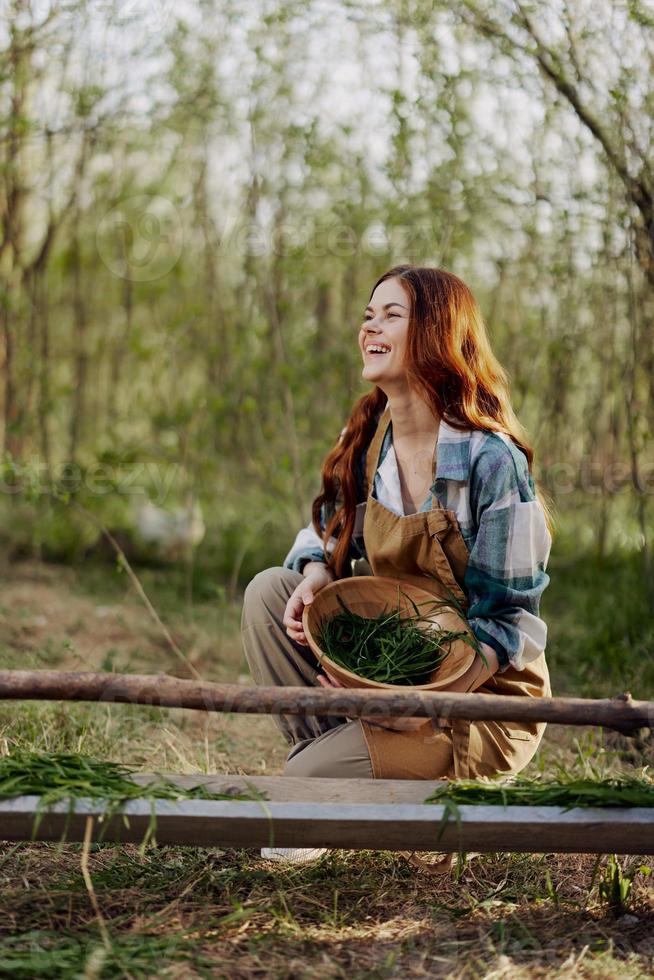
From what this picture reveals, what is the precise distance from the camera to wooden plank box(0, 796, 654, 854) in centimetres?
191

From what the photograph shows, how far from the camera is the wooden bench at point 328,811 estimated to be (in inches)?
75.5

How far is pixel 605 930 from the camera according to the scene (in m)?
2.14

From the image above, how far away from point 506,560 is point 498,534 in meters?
0.06

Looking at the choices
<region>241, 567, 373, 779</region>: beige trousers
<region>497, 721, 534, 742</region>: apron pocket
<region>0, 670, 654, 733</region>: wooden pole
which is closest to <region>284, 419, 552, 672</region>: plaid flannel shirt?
<region>497, 721, 534, 742</region>: apron pocket

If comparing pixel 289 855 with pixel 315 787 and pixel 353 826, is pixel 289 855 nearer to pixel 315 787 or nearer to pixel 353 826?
pixel 315 787

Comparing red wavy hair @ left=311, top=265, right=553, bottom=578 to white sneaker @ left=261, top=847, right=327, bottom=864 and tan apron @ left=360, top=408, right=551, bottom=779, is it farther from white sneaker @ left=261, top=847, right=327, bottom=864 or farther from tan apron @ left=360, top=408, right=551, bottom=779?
white sneaker @ left=261, top=847, right=327, bottom=864

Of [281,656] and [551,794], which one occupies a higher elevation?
[281,656]

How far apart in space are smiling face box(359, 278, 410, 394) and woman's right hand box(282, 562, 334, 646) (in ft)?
1.68

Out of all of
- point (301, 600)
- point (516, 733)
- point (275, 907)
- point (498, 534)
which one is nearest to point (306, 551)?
point (301, 600)

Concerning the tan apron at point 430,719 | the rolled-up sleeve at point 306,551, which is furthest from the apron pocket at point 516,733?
the rolled-up sleeve at point 306,551

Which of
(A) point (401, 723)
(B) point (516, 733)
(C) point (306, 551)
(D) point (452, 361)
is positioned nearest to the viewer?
(A) point (401, 723)

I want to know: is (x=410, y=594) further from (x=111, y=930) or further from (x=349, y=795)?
(x=111, y=930)

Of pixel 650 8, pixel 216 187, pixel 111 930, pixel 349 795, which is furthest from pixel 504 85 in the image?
pixel 111 930

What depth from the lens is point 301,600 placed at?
2.53 metres
